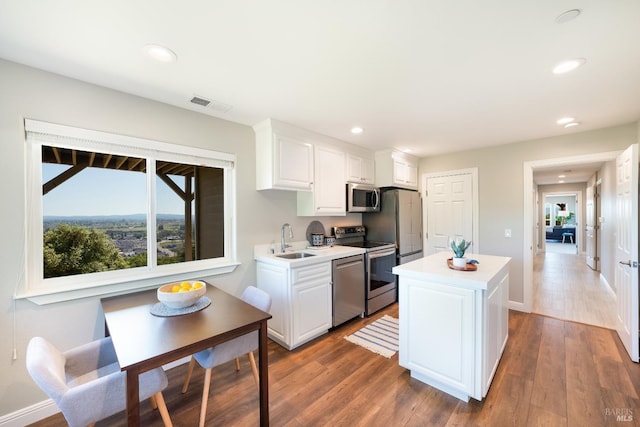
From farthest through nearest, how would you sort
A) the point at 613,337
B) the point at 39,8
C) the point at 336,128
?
the point at 336,128, the point at 613,337, the point at 39,8

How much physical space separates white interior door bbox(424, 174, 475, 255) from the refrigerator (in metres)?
0.29

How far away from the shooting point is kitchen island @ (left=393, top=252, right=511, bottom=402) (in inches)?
72.1

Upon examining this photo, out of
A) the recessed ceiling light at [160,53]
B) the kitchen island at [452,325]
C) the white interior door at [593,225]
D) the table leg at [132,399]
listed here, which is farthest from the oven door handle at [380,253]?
the white interior door at [593,225]

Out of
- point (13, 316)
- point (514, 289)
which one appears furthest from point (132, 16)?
point (514, 289)

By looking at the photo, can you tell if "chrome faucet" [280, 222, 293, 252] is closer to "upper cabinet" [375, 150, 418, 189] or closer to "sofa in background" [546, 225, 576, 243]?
"upper cabinet" [375, 150, 418, 189]

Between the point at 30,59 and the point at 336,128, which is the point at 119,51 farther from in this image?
the point at 336,128

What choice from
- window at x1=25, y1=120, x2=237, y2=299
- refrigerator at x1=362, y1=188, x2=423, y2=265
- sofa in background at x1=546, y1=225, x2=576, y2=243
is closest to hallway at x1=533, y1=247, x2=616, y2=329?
refrigerator at x1=362, y1=188, x2=423, y2=265

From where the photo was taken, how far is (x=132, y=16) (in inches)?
52.7

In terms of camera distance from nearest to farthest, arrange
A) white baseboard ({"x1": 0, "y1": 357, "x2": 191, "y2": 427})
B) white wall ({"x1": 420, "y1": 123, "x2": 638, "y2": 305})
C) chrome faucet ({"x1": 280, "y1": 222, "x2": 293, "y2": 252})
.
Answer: white baseboard ({"x1": 0, "y1": 357, "x2": 191, "y2": 427}), chrome faucet ({"x1": 280, "y1": 222, "x2": 293, "y2": 252}), white wall ({"x1": 420, "y1": 123, "x2": 638, "y2": 305})

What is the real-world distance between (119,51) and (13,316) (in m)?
1.87

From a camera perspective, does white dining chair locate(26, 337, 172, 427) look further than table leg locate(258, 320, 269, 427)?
No

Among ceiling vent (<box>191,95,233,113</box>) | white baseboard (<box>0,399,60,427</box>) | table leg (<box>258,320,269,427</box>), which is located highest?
ceiling vent (<box>191,95,233,113</box>)

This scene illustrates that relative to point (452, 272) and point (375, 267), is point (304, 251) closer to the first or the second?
point (375, 267)

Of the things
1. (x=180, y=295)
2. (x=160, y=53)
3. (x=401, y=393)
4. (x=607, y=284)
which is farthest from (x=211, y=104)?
(x=607, y=284)
